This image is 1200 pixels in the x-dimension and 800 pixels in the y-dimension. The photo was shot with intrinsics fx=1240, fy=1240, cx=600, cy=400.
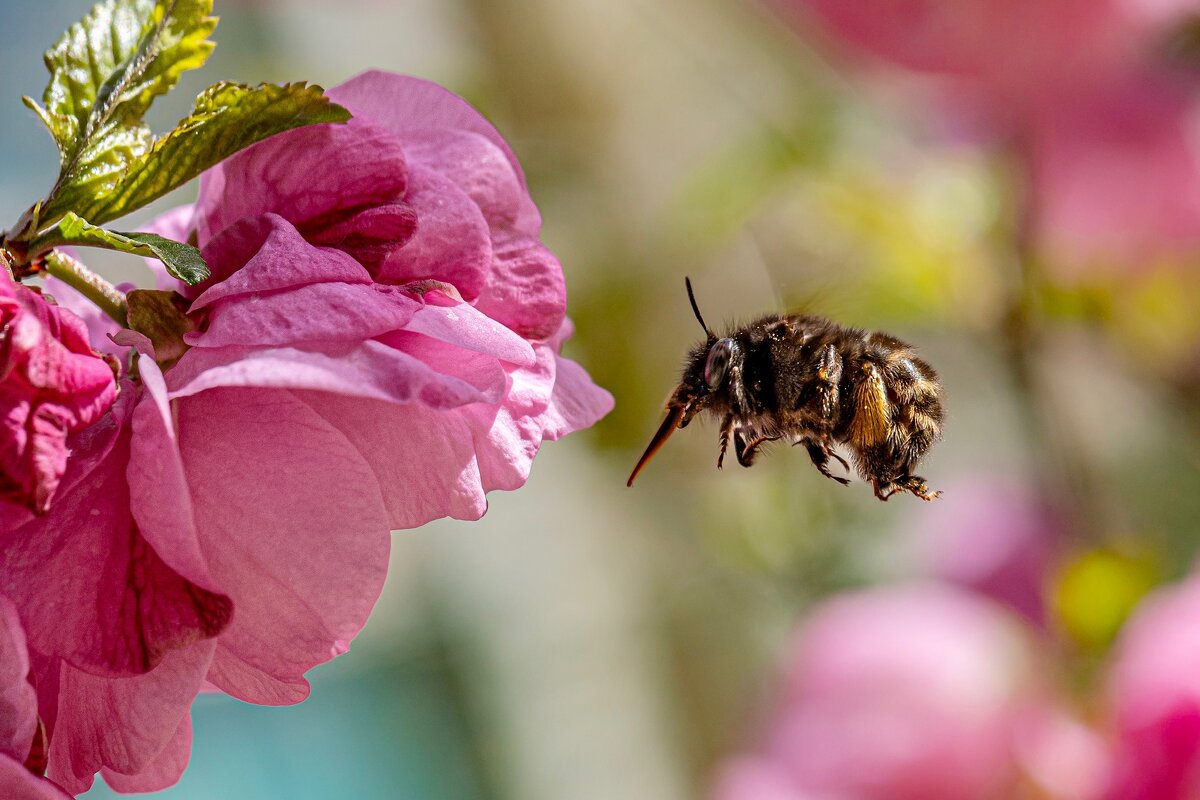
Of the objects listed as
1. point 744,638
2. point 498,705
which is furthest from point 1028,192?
point 498,705

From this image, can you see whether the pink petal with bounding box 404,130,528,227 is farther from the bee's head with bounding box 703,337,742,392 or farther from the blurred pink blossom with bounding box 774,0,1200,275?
the blurred pink blossom with bounding box 774,0,1200,275

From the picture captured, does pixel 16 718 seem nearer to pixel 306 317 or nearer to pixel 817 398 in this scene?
pixel 306 317

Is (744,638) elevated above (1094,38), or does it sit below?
below

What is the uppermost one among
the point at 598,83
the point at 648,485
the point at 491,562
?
the point at 598,83

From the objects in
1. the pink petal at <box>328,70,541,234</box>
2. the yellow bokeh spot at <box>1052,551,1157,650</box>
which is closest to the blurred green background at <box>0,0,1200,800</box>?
the yellow bokeh spot at <box>1052,551,1157,650</box>

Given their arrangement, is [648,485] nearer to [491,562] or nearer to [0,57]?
[491,562]

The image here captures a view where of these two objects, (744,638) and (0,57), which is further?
(744,638)
